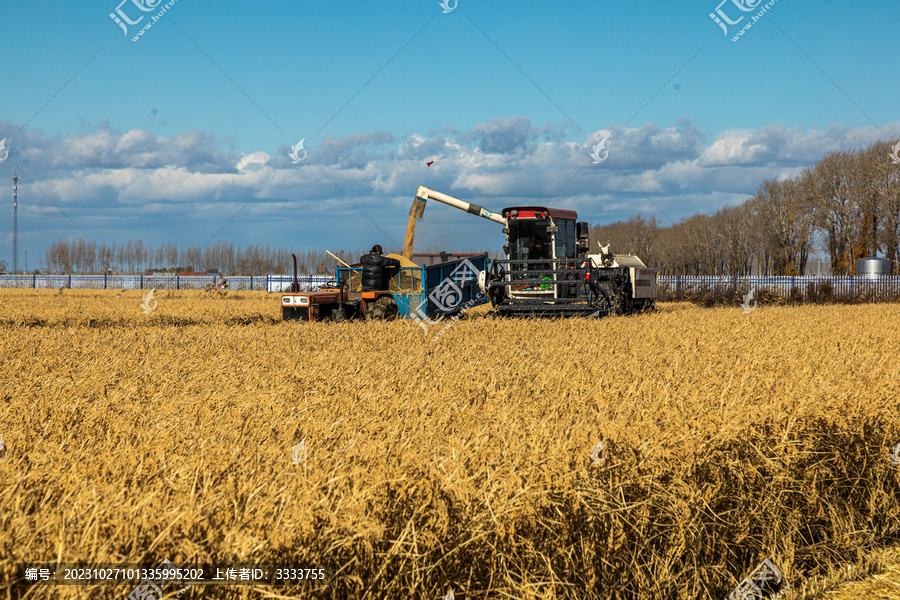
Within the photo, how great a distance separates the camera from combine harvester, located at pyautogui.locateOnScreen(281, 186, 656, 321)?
14492 mm

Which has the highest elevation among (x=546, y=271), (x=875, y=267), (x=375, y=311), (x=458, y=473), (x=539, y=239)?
(x=875, y=267)

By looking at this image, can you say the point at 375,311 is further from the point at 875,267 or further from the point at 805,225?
the point at 805,225

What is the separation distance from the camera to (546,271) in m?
15.6

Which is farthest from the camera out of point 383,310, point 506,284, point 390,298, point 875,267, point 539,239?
point 875,267

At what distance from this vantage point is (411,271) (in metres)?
14.9

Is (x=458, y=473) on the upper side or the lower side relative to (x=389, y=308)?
lower

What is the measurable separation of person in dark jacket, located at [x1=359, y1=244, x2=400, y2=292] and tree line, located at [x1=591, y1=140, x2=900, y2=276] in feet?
97.8

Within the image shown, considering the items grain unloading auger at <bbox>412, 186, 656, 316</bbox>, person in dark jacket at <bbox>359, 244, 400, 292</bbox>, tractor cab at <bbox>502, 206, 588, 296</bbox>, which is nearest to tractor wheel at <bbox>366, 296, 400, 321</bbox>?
A: person in dark jacket at <bbox>359, 244, 400, 292</bbox>

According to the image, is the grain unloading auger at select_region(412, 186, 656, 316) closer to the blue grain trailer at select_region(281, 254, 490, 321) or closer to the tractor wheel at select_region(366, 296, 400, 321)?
the blue grain trailer at select_region(281, 254, 490, 321)

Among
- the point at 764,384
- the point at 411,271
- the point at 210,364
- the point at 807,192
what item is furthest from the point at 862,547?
the point at 807,192

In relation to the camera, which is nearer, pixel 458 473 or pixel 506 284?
pixel 458 473

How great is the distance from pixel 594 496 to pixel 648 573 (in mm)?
580

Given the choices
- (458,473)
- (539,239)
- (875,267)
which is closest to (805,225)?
(875,267)

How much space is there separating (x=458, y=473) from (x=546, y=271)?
13.1 meters
